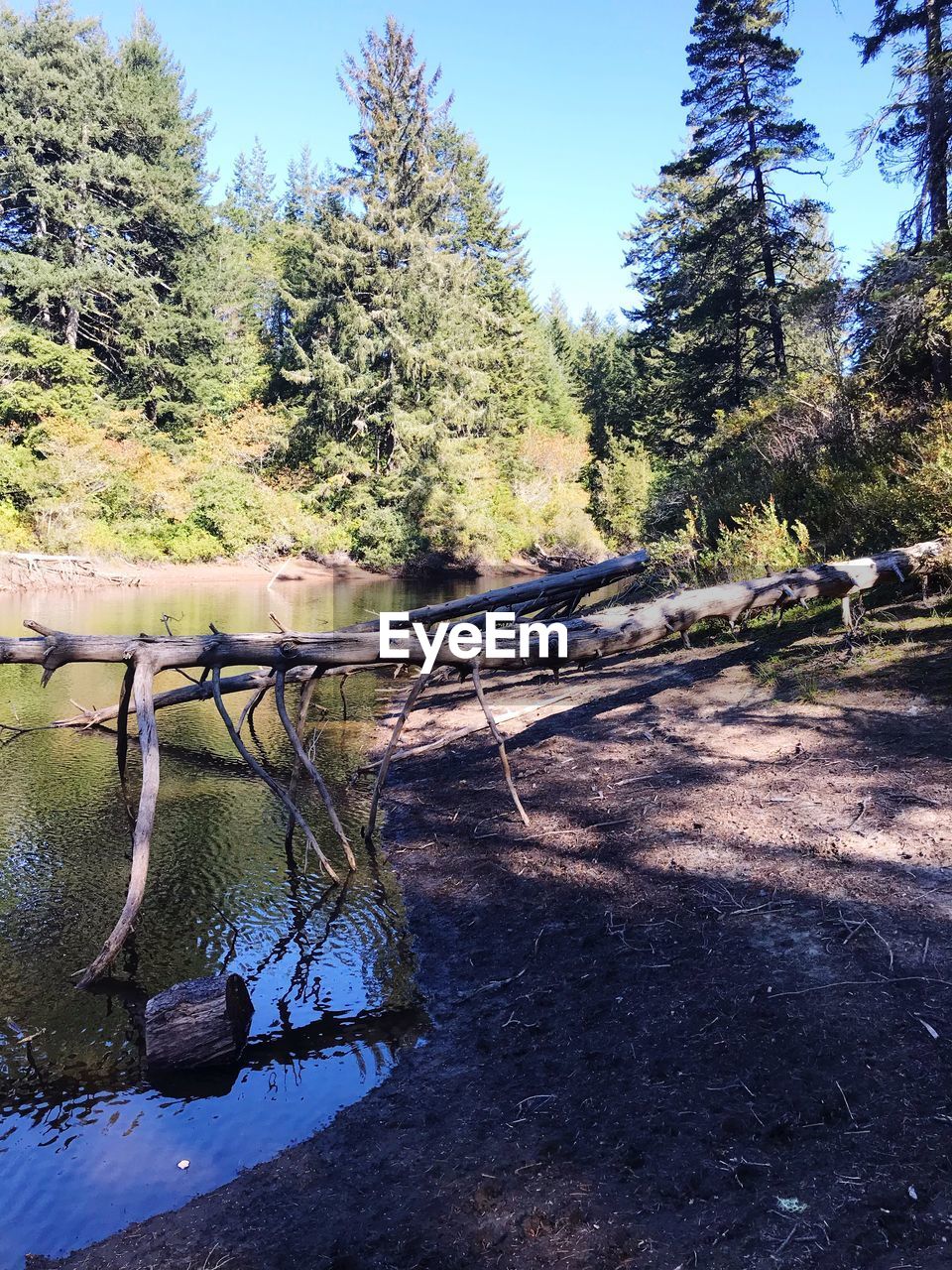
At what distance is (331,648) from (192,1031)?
2.82 metres

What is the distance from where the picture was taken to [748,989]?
4070 mm

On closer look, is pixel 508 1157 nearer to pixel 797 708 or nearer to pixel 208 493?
pixel 797 708

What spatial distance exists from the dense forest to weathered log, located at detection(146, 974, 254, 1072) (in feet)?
38.7

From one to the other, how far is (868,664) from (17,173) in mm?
41005

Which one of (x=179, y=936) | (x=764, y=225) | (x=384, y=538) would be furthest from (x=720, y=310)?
(x=179, y=936)

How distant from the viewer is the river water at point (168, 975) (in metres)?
3.67

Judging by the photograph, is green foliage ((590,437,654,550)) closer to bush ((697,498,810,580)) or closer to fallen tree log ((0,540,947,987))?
bush ((697,498,810,580))

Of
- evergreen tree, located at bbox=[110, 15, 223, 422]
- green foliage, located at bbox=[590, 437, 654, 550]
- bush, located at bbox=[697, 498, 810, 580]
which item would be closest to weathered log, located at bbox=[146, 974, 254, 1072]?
bush, located at bbox=[697, 498, 810, 580]

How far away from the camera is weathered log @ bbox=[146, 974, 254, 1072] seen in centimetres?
427

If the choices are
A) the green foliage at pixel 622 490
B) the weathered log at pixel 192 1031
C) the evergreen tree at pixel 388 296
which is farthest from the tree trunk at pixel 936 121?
the green foliage at pixel 622 490

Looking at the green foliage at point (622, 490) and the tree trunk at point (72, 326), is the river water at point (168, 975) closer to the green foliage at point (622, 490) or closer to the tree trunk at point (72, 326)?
the tree trunk at point (72, 326)

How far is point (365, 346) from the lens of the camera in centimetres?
3706

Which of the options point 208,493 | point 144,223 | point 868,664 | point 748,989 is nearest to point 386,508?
point 208,493

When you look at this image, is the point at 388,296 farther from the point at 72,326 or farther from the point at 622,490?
the point at 622,490
